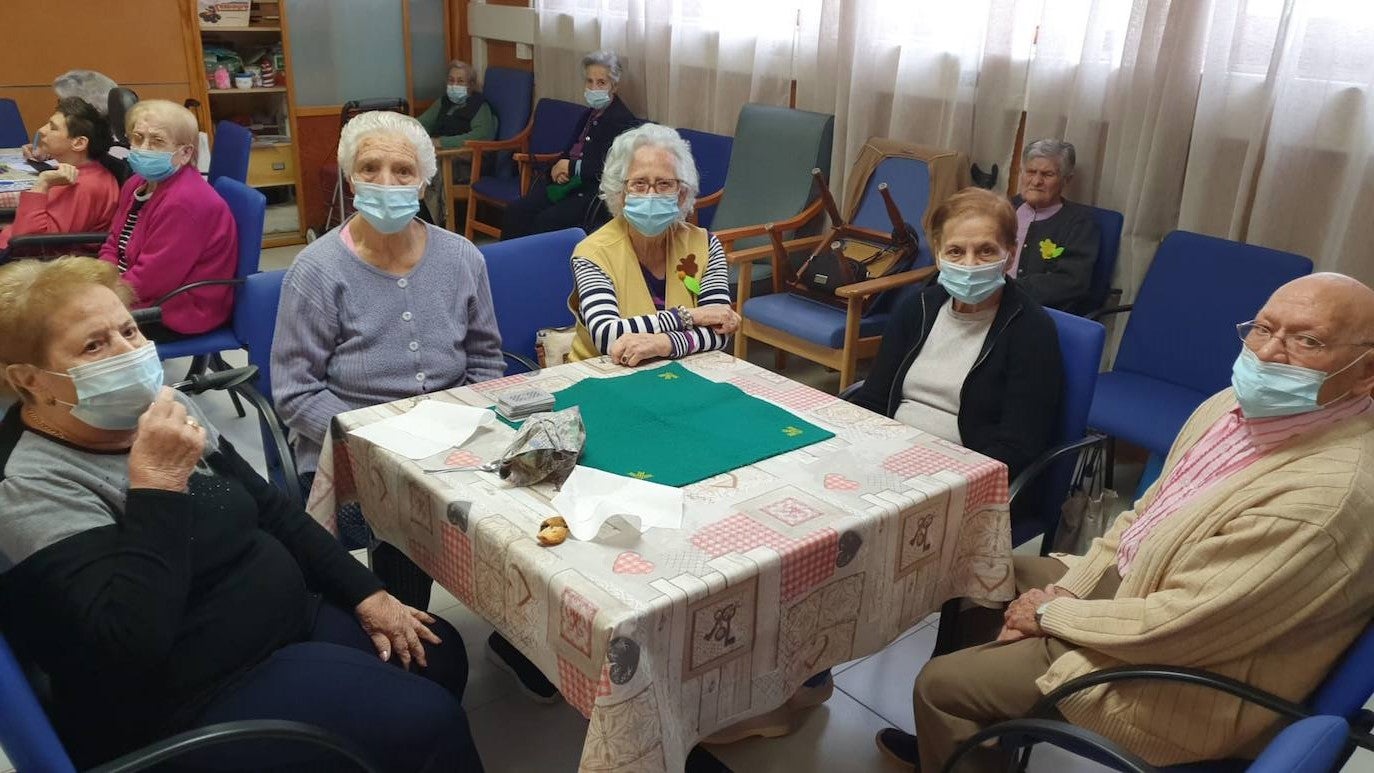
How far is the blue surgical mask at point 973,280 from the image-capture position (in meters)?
2.06

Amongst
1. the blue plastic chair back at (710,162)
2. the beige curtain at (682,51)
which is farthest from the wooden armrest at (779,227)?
the beige curtain at (682,51)

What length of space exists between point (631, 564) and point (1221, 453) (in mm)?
995

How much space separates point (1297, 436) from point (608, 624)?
108 centimetres

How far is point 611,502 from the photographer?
4.83ft

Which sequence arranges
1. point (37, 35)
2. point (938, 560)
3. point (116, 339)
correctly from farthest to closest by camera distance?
point (37, 35), point (938, 560), point (116, 339)

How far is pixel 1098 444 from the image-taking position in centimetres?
205

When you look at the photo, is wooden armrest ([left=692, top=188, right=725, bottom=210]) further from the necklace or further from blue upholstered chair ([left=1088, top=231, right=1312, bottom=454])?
the necklace

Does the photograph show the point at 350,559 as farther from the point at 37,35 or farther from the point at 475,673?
the point at 37,35

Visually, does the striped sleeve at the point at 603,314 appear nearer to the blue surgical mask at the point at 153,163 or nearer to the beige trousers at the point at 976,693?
the beige trousers at the point at 976,693

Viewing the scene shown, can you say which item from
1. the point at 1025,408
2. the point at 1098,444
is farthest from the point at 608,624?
the point at 1098,444

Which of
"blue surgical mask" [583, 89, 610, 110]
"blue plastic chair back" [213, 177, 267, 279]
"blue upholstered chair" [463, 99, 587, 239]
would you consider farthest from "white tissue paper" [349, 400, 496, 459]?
"blue upholstered chair" [463, 99, 587, 239]

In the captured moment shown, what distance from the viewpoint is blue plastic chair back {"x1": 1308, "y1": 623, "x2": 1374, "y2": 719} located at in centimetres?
128

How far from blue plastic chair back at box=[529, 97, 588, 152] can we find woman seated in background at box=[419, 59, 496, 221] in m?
0.47

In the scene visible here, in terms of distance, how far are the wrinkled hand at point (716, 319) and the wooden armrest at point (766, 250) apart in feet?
3.99
